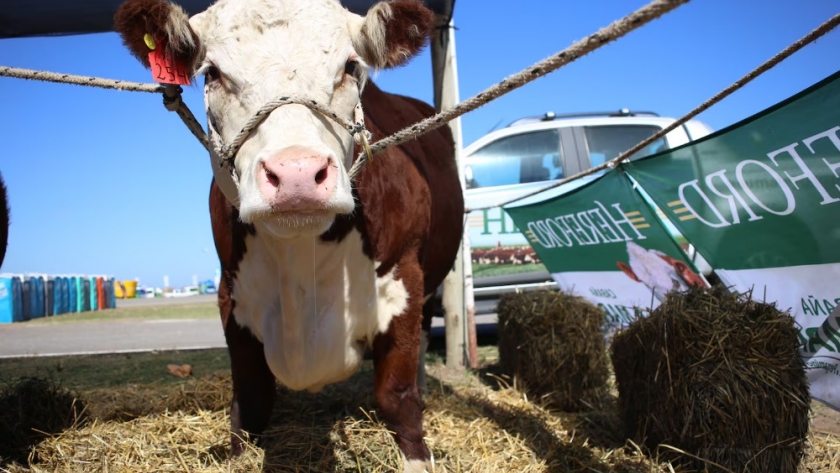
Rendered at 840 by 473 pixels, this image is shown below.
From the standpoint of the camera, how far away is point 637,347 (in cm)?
319

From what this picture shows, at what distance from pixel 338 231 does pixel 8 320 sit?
14.6m

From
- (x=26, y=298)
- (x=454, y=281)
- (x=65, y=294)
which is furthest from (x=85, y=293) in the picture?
(x=454, y=281)

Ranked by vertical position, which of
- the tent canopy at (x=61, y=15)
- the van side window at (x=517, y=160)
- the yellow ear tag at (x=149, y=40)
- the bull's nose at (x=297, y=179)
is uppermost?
the tent canopy at (x=61, y=15)

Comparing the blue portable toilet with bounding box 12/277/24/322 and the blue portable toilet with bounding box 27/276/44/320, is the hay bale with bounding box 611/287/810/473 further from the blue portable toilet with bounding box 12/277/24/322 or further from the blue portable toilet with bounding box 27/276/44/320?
the blue portable toilet with bounding box 27/276/44/320

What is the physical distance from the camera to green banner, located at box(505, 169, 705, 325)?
12.9 ft

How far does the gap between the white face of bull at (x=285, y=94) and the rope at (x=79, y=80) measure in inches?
11.2

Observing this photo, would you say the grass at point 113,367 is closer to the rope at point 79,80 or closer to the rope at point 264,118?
the rope at point 79,80

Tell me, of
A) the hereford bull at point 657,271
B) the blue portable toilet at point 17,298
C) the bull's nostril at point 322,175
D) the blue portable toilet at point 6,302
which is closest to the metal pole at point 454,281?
the hereford bull at point 657,271

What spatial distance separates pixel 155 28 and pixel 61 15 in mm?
3025

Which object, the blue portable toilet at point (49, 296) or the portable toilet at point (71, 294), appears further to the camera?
the portable toilet at point (71, 294)

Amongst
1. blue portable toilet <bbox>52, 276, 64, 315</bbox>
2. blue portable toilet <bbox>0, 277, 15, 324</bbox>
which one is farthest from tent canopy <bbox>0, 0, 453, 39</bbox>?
blue portable toilet <bbox>52, 276, 64, 315</bbox>

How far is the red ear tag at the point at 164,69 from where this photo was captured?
2262 mm

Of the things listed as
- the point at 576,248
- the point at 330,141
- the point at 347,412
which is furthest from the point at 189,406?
the point at 576,248

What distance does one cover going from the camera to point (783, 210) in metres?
2.64
